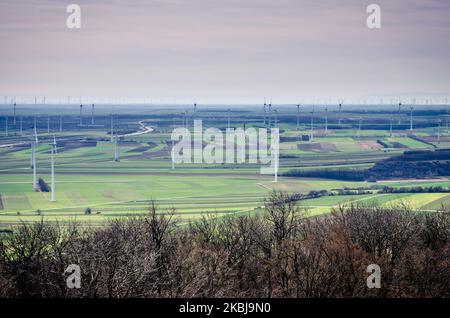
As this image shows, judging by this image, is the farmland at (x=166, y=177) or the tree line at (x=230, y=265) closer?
the tree line at (x=230, y=265)

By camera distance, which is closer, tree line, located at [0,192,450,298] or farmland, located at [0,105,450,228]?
tree line, located at [0,192,450,298]

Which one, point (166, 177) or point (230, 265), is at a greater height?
point (230, 265)

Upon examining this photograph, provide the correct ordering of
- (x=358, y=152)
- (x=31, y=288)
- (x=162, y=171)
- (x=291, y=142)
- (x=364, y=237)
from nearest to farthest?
1. (x=31, y=288)
2. (x=364, y=237)
3. (x=162, y=171)
4. (x=358, y=152)
5. (x=291, y=142)

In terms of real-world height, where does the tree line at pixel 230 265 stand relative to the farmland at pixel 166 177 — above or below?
above

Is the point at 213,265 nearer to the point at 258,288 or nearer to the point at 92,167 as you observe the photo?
the point at 258,288

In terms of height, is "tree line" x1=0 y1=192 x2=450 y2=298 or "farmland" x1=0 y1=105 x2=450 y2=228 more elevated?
"tree line" x1=0 y1=192 x2=450 y2=298

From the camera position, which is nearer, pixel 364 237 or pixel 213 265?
pixel 213 265

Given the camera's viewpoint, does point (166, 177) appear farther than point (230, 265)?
Yes
